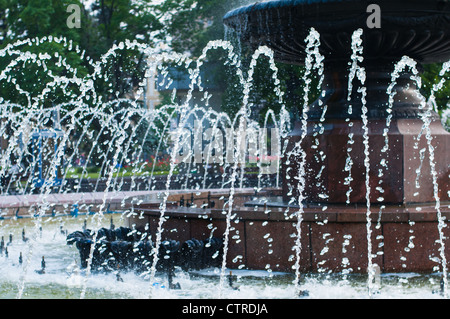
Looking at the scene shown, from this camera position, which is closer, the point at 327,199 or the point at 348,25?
the point at 348,25

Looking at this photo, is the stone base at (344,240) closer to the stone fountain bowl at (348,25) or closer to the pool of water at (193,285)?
the pool of water at (193,285)

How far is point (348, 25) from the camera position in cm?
878

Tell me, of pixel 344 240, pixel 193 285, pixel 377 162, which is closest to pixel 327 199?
pixel 377 162

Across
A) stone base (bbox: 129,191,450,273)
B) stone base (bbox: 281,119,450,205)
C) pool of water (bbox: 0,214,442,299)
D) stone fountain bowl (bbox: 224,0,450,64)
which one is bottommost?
pool of water (bbox: 0,214,442,299)

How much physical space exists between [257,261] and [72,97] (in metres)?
20.2

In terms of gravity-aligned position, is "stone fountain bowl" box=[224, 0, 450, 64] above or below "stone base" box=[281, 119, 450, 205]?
above

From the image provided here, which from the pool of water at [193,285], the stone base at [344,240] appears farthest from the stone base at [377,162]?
the pool of water at [193,285]

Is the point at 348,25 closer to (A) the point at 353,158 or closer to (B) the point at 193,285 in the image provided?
(A) the point at 353,158

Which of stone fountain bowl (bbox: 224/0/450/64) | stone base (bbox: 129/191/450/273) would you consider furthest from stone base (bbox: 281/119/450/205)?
stone fountain bowl (bbox: 224/0/450/64)

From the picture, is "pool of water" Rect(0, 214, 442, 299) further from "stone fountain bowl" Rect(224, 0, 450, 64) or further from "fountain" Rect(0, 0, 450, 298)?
"stone fountain bowl" Rect(224, 0, 450, 64)

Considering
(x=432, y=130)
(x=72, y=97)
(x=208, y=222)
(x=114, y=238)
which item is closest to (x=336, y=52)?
(x=432, y=130)

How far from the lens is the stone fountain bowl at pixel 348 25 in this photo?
8.64m

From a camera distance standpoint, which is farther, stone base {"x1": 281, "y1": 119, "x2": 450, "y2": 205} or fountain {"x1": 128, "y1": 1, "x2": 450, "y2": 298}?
stone base {"x1": 281, "y1": 119, "x2": 450, "y2": 205}

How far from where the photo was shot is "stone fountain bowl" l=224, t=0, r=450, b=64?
8641mm
